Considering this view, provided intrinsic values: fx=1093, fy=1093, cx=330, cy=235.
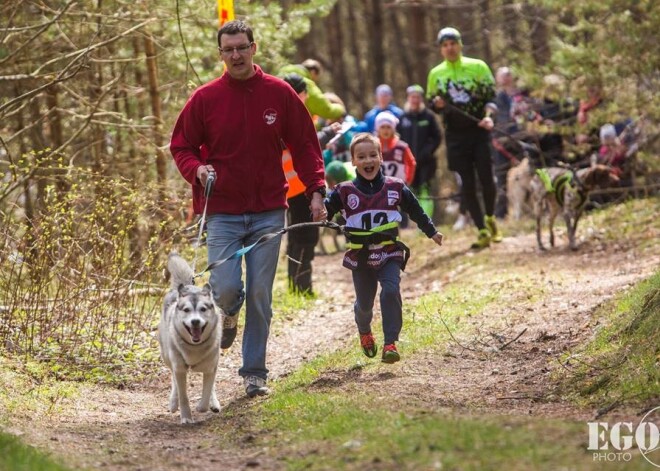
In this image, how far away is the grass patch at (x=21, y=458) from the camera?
18.1 feet

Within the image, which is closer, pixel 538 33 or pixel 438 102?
pixel 438 102

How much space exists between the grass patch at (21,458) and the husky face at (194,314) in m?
1.50

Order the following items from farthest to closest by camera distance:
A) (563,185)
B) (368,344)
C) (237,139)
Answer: (563,185) → (368,344) → (237,139)

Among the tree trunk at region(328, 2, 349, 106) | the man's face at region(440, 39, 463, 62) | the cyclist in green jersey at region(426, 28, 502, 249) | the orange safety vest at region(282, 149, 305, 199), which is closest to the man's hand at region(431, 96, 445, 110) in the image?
the cyclist in green jersey at region(426, 28, 502, 249)

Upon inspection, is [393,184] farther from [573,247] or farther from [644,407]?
[573,247]

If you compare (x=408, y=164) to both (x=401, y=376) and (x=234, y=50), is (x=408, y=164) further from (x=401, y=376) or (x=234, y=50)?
(x=234, y=50)

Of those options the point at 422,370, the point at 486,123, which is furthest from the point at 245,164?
the point at 486,123

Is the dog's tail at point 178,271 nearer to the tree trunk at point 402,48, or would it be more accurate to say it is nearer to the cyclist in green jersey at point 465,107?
the cyclist in green jersey at point 465,107

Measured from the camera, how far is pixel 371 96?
38000 mm

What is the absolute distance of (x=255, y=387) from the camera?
8180mm

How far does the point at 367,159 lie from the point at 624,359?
8.01ft

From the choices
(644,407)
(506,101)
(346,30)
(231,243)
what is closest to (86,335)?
(231,243)

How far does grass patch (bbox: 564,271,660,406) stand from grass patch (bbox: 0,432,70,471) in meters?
3.31

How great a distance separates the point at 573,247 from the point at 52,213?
7794mm
